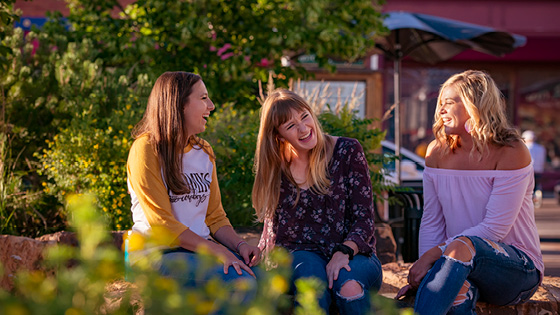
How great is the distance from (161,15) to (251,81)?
44.4 inches

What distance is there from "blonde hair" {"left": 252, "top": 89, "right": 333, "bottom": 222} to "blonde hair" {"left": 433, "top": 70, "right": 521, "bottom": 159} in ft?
2.18

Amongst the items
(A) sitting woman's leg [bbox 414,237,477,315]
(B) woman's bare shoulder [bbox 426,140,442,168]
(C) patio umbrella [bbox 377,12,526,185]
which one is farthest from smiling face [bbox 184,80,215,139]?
(C) patio umbrella [bbox 377,12,526,185]

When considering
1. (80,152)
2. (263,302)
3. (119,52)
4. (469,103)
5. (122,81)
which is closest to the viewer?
(263,302)

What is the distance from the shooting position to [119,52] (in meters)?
6.21

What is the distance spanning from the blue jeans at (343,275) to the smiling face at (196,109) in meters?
0.74

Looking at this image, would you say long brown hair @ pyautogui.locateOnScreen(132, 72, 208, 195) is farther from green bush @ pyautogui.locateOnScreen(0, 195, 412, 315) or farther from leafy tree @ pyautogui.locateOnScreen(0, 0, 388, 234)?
green bush @ pyautogui.locateOnScreen(0, 195, 412, 315)

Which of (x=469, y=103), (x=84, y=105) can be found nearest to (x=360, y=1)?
(x=84, y=105)

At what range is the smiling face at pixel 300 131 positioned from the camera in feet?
9.99

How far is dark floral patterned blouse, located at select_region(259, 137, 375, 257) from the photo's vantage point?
294cm

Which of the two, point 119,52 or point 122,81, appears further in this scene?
point 119,52

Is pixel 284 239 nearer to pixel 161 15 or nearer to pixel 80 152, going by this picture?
pixel 80 152

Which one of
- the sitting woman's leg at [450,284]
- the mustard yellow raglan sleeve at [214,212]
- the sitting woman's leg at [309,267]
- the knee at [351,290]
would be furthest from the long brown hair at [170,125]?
Answer: the sitting woman's leg at [450,284]

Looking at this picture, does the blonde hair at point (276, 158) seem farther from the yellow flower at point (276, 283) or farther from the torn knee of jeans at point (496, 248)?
the yellow flower at point (276, 283)

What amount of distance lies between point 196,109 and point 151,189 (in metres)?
0.45
